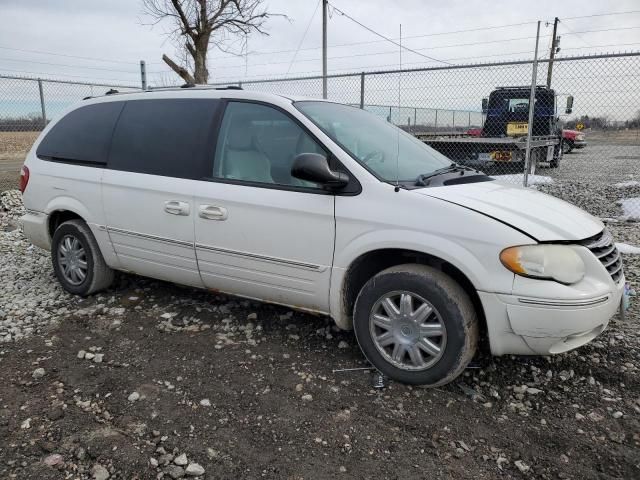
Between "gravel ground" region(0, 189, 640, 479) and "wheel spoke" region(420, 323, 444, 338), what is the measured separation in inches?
14.3

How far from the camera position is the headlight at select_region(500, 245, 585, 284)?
262 cm

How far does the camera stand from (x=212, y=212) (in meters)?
3.50

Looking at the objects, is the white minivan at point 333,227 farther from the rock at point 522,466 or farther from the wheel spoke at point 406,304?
the rock at point 522,466

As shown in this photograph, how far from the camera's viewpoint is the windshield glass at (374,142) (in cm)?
327

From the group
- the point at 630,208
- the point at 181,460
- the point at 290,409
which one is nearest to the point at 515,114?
the point at 630,208

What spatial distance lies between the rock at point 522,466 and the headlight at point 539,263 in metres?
0.91

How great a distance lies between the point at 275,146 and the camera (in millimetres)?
3463

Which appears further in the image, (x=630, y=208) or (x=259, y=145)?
(x=630, y=208)

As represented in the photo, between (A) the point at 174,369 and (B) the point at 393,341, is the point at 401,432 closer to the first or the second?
(B) the point at 393,341

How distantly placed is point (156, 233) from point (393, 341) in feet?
6.50

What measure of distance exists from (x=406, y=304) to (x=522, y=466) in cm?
100

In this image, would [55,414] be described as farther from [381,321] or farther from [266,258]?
[381,321]

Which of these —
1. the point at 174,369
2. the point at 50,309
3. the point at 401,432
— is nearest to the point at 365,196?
the point at 401,432

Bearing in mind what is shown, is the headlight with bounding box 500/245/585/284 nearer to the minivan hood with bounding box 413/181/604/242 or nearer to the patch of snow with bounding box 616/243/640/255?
the minivan hood with bounding box 413/181/604/242
